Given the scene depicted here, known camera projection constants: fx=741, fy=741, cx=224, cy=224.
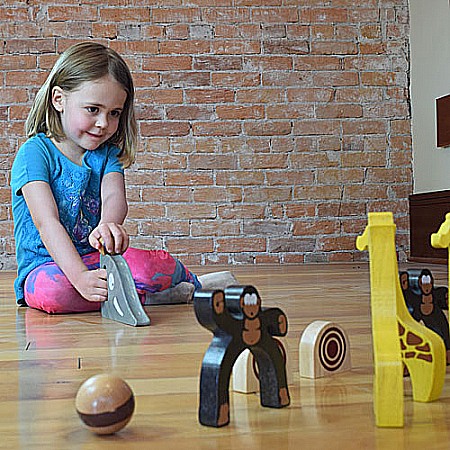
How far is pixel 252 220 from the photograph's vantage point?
3369 mm

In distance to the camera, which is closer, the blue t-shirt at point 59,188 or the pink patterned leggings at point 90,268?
the pink patterned leggings at point 90,268

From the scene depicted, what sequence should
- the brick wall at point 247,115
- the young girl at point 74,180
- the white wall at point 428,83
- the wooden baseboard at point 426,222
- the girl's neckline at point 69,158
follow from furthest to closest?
the brick wall at point 247,115, the white wall at point 428,83, the wooden baseboard at point 426,222, the girl's neckline at point 69,158, the young girl at point 74,180

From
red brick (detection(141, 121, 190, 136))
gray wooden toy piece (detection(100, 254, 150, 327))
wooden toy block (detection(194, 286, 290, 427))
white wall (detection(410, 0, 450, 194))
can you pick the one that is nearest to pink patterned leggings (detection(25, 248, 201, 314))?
gray wooden toy piece (detection(100, 254, 150, 327))

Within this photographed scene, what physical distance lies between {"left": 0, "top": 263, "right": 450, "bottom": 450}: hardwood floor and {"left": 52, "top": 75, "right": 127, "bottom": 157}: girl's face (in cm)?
→ 47

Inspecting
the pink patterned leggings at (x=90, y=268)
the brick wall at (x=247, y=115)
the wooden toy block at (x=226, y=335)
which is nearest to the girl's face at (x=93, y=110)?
the pink patterned leggings at (x=90, y=268)

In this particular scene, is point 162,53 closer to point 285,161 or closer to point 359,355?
point 285,161

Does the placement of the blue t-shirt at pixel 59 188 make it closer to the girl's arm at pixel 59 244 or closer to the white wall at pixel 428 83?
the girl's arm at pixel 59 244

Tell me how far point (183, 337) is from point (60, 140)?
0.73 meters

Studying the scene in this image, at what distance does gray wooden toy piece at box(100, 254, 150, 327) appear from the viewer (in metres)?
1.29

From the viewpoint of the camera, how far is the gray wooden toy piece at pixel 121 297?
1.29 meters

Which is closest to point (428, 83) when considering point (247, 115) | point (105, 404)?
point (247, 115)

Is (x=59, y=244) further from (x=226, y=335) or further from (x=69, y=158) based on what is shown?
(x=226, y=335)

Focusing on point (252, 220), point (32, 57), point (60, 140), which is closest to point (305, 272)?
point (252, 220)

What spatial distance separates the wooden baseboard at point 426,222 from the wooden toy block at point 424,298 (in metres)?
2.20
